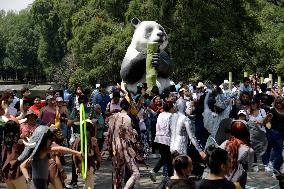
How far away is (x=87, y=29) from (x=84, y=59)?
215cm

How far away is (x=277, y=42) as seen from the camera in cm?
3509

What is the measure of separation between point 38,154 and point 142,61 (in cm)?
1209

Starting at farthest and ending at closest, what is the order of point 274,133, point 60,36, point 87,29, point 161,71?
point 60,36 < point 87,29 < point 161,71 < point 274,133

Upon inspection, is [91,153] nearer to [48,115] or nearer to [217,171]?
[48,115]

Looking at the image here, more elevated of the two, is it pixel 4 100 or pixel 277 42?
pixel 277 42

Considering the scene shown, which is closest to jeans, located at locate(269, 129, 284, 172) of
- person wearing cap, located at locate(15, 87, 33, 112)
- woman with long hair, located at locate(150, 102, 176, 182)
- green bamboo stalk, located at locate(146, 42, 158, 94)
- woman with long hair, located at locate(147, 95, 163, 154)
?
woman with long hair, located at locate(150, 102, 176, 182)

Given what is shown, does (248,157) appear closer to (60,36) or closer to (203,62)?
(203,62)

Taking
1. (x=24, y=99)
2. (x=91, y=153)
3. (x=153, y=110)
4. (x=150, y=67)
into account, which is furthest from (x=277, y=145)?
(x=150, y=67)

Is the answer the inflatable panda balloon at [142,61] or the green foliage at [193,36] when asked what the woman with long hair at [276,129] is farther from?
the green foliage at [193,36]

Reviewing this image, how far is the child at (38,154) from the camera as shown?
642 cm

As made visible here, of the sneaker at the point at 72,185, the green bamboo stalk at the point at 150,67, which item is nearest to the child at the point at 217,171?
the sneaker at the point at 72,185

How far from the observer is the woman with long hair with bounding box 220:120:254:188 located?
19.7ft

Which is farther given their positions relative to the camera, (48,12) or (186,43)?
(48,12)

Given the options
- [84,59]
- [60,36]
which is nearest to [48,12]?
[60,36]
